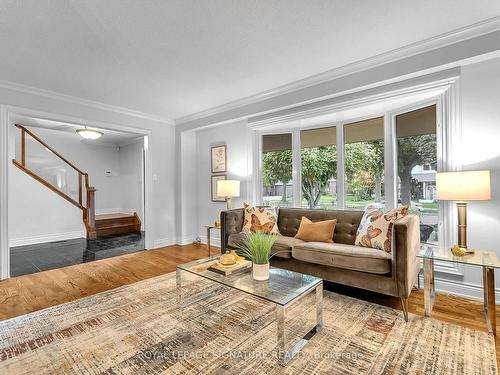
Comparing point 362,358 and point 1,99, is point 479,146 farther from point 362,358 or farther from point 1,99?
point 1,99

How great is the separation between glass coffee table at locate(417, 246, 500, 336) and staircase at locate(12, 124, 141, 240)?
6259 mm

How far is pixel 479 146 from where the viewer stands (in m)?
2.47

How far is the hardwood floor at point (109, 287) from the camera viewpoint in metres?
2.29

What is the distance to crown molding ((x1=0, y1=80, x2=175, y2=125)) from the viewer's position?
3312 millimetres

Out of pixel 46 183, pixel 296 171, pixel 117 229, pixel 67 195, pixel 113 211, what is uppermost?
pixel 296 171

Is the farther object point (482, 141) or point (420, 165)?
point (420, 165)

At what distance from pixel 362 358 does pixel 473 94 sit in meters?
2.64

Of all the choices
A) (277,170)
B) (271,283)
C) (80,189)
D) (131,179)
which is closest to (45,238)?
(80,189)

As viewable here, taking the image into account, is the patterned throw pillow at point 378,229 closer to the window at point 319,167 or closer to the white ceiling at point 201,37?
the window at point 319,167

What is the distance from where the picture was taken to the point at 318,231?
3.07 metres

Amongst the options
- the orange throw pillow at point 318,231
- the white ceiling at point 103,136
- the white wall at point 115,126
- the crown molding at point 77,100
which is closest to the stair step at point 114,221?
the white ceiling at point 103,136

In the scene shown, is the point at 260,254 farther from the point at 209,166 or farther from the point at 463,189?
the point at 209,166

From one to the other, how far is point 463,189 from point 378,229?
79 cm

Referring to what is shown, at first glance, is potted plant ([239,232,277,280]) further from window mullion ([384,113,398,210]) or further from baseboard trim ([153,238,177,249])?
baseboard trim ([153,238,177,249])
